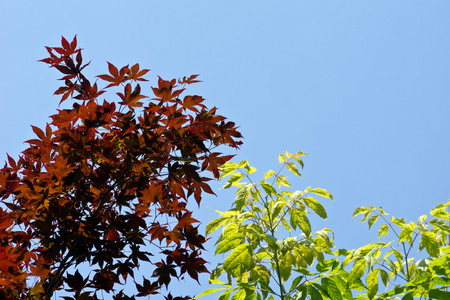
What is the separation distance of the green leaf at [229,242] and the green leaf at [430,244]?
1002 millimetres

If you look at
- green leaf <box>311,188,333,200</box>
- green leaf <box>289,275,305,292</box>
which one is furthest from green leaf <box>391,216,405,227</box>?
green leaf <box>289,275,305,292</box>

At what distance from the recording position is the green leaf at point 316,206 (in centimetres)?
251

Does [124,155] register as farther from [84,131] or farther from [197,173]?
[197,173]

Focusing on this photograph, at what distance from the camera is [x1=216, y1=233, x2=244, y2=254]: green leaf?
93.1 inches

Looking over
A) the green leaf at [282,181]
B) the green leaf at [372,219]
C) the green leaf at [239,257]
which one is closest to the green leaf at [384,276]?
the green leaf at [372,219]

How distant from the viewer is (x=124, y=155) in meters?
2.75

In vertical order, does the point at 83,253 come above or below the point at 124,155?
below

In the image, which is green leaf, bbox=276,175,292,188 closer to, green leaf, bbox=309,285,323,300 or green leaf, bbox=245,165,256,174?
green leaf, bbox=245,165,256,174

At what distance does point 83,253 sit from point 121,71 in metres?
1.11

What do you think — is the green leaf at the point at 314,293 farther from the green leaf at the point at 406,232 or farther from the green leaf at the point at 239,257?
the green leaf at the point at 406,232

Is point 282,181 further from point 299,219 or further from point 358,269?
point 358,269

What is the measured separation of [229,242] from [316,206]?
53 centimetres

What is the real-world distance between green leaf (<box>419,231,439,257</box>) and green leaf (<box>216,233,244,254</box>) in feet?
3.29

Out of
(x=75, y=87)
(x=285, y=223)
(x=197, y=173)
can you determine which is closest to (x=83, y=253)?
(x=197, y=173)
